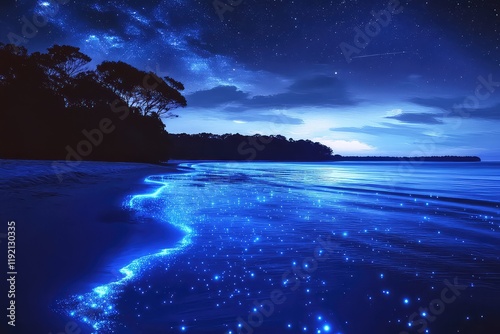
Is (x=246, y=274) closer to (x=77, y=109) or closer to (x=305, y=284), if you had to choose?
(x=305, y=284)

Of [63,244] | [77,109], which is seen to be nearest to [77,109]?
[77,109]

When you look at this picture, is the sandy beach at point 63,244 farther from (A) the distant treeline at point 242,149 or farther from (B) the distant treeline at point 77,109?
(A) the distant treeline at point 242,149

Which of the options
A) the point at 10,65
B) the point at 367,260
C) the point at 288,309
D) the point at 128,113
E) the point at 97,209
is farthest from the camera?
the point at 128,113

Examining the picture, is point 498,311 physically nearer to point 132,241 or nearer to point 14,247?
point 132,241

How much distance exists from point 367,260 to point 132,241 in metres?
3.38

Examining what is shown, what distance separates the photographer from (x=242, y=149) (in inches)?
5655

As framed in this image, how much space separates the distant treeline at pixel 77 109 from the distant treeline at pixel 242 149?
6179 centimetres

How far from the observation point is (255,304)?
2.65 m

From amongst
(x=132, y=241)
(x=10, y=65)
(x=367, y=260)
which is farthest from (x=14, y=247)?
(x=10, y=65)

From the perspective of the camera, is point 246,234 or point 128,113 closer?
point 246,234

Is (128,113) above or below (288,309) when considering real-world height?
above

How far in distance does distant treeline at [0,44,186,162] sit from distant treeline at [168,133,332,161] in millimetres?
61793

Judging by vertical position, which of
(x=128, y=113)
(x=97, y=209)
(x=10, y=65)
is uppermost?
(x=10, y=65)

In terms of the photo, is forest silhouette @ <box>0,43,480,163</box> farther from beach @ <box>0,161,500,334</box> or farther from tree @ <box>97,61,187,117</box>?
beach @ <box>0,161,500,334</box>
